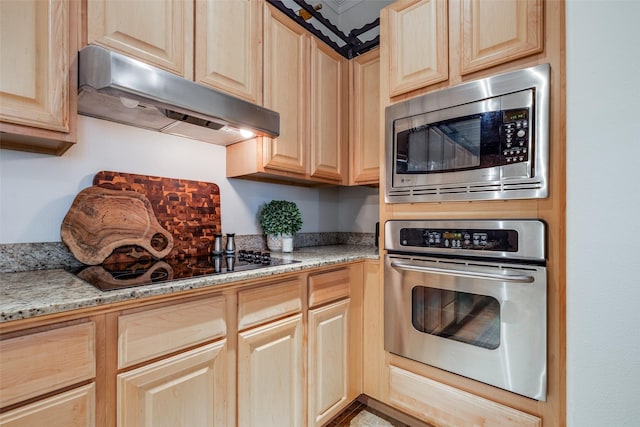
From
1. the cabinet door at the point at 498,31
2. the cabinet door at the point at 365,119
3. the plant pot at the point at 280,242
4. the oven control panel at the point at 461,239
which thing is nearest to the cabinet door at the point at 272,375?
the plant pot at the point at 280,242

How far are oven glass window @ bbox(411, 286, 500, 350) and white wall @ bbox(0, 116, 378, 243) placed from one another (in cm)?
111

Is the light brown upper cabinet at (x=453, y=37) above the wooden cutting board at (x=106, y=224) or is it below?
above

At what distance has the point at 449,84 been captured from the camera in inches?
58.6

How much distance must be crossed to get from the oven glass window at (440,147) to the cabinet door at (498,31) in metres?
0.28

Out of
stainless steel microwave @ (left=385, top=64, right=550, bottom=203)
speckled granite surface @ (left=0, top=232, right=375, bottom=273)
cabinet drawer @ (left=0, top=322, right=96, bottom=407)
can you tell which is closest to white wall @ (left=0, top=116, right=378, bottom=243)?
speckled granite surface @ (left=0, top=232, right=375, bottom=273)

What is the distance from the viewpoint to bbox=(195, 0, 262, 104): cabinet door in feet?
4.50

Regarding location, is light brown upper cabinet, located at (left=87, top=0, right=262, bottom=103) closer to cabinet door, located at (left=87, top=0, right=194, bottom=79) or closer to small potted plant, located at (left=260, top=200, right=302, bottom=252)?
cabinet door, located at (left=87, top=0, right=194, bottom=79)

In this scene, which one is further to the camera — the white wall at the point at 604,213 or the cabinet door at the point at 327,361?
the cabinet door at the point at 327,361

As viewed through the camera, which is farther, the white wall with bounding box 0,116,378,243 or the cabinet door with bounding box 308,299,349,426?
the cabinet door with bounding box 308,299,349,426

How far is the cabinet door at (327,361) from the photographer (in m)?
1.48

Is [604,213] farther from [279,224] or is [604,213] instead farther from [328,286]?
[279,224]

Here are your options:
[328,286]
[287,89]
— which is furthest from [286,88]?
[328,286]

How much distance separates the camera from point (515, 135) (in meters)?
1.26

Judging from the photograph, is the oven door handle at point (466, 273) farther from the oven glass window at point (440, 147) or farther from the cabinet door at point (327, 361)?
the oven glass window at point (440, 147)
